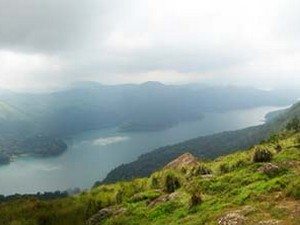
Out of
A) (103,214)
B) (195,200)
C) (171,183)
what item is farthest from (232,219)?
(103,214)

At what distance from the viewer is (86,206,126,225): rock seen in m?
25.6

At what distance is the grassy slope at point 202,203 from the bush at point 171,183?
41 centimetres

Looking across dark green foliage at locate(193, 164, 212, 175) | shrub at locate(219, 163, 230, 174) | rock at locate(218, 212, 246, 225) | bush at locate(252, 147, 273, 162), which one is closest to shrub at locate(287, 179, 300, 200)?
rock at locate(218, 212, 246, 225)

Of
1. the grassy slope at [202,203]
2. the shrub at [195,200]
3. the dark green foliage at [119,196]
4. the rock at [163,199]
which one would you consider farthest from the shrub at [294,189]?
the dark green foliage at [119,196]

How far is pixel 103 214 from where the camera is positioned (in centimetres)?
2612

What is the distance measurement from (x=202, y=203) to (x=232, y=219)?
3942mm

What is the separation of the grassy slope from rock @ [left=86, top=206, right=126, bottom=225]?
0.56 metres

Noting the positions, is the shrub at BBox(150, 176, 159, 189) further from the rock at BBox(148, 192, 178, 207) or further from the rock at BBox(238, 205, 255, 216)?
the rock at BBox(238, 205, 255, 216)

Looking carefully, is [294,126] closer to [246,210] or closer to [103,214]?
[103,214]

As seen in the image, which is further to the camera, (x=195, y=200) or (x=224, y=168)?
(x=224, y=168)

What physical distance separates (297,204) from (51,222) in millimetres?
16434

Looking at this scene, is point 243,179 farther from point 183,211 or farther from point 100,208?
point 100,208

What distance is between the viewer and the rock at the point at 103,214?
→ 25561mm

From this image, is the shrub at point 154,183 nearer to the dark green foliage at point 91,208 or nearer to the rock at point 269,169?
the dark green foliage at point 91,208
